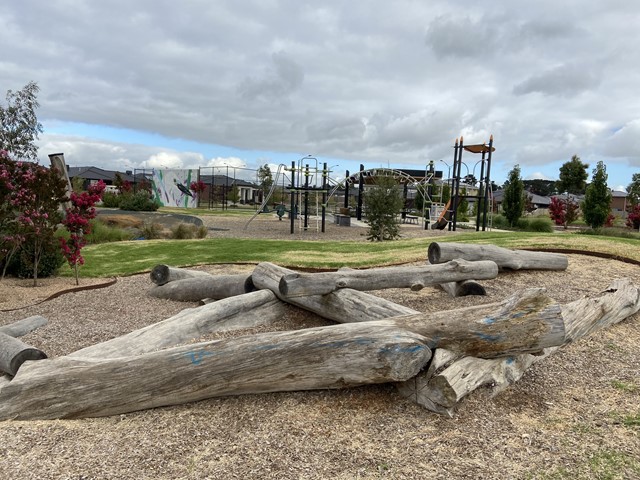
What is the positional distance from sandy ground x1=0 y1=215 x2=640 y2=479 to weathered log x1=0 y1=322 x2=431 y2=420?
12 cm

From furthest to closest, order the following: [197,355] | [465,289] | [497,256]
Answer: [497,256]
[465,289]
[197,355]

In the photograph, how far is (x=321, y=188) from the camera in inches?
1011

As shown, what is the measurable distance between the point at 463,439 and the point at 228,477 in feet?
4.93

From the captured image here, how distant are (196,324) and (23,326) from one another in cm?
233

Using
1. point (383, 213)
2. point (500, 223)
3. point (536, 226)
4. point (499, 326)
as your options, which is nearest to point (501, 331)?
point (499, 326)

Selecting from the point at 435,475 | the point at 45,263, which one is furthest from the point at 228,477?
the point at 45,263

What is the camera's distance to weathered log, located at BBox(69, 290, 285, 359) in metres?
4.98

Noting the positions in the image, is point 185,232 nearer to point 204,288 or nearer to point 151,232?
point 151,232

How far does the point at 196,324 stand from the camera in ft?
18.8

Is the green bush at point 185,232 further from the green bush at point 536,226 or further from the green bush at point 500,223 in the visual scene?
the green bush at point 500,223

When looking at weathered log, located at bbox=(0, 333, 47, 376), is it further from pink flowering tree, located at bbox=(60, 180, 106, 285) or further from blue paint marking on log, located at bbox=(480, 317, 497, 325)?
pink flowering tree, located at bbox=(60, 180, 106, 285)

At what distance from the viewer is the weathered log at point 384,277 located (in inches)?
227

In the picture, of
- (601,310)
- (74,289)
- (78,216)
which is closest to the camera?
(601,310)

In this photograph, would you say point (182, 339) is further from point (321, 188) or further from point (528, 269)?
point (321, 188)
